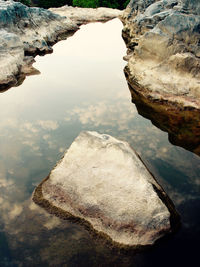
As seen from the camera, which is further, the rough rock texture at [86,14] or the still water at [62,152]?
the rough rock texture at [86,14]

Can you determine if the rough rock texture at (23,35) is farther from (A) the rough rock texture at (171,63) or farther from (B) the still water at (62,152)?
(A) the rough rock texture at (171,63)

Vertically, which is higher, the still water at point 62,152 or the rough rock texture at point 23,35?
the rough rock texture at point 23,35

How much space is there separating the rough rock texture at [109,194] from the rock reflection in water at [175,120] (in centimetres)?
209

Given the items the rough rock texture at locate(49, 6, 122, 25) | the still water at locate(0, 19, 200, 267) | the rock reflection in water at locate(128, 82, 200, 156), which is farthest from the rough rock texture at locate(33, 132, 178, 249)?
the rough rock texture at locate(49, 6, 122, 25)

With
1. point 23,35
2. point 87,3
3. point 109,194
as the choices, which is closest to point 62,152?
point 109,194

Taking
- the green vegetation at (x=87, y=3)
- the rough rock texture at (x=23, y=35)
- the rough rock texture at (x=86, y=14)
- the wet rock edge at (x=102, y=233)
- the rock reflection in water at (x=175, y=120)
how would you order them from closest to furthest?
1. the wet rock edge at (x=102, y=233)
2. the rock reflection in water at (x=175, y=120)
3. the rough rock texture at (x=23, y=35)
4. the rough rock texture at (x=86, y=14)
5. the green vegetation at (x=87, y=3)

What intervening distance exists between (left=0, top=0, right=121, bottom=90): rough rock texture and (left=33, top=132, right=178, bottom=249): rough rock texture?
576 cm

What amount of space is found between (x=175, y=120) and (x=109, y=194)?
12.3ft

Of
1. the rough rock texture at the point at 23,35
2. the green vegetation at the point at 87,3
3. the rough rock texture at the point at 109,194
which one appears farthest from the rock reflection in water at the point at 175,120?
the green vegetation at the point at 87,3

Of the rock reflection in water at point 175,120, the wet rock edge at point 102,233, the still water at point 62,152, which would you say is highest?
the wet rock edge at point 102,233

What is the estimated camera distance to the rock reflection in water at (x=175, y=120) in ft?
19.9

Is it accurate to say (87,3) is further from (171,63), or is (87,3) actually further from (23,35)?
(171,63)

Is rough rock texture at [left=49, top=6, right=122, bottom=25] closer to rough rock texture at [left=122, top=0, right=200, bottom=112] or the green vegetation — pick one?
the green vegetation

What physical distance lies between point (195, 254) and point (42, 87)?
24.2ft
